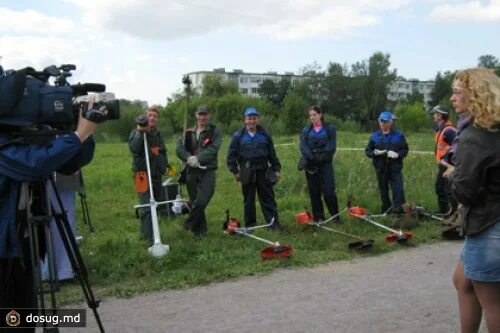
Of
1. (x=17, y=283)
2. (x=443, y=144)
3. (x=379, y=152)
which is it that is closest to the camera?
(x=17, y=283)

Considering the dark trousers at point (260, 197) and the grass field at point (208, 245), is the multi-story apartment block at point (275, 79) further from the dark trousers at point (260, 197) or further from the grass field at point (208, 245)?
the dark trousers at point (260, 197)

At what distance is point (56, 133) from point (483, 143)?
7.96 feet

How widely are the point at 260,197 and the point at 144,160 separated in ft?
6.95

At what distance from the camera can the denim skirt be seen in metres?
3.29

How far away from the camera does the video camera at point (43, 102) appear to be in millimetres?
3119

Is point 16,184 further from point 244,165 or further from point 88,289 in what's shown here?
point 244,165

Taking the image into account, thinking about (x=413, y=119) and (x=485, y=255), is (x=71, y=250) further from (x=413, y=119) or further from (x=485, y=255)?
(x=413, y=119)

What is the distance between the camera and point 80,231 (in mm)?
9602

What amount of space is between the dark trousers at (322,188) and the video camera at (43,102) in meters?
6.47

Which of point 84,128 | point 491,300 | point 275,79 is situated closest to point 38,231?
point 84,128

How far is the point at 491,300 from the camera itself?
3.38m

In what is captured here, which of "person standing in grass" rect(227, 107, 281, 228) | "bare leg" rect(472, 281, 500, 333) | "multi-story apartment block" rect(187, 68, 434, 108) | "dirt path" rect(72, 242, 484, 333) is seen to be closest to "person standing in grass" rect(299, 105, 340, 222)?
"person standing in grass" rect(227, 107, 281, 228)

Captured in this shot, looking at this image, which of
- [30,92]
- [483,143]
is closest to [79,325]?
[30,92]

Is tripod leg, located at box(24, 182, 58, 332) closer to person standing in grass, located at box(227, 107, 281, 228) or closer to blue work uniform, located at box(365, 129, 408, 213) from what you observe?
person standing in grass, located at box(227, 107, 281, 228)
